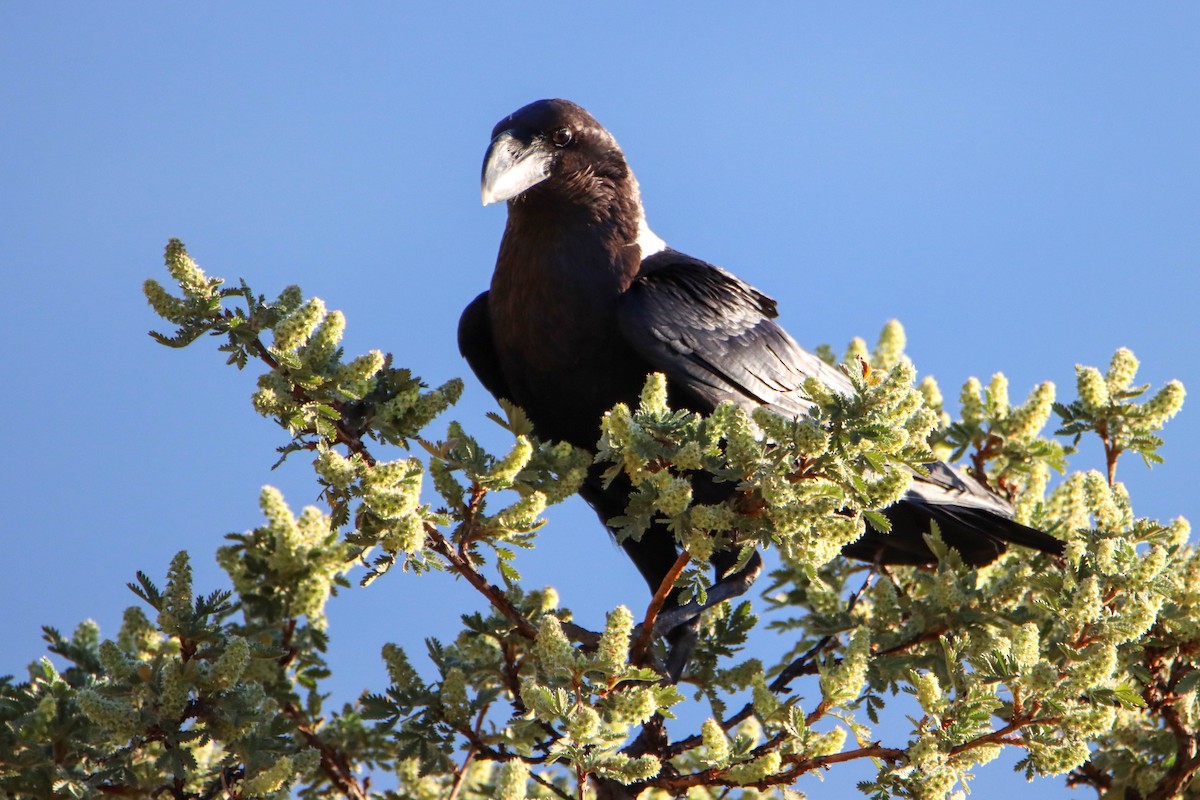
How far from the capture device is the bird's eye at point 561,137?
4418 mm

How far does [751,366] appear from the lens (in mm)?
4188

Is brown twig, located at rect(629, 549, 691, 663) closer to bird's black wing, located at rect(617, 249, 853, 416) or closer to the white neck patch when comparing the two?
bird's black wing, located at rect(617, 249, 853, 416)

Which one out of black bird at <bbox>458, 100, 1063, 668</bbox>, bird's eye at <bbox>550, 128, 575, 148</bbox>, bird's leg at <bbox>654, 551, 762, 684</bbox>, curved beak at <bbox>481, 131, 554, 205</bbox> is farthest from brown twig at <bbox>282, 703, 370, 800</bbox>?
bird's eye at <bbox>550, 128, 575, 148</bbox>

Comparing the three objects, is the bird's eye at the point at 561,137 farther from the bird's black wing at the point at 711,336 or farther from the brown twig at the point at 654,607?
the brown twig at the point at 654,607

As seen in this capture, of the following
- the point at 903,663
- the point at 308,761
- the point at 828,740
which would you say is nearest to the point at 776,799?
the point at 903,663

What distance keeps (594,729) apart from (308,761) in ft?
2.44

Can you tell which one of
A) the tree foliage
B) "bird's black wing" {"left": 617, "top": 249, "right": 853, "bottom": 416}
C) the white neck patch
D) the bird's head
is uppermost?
the bird's head

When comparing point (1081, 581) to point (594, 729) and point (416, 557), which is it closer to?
point (594, 729)

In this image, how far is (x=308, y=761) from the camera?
2.91 meters

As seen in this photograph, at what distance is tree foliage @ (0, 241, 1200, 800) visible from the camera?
101 inches

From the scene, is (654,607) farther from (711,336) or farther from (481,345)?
(481,345)

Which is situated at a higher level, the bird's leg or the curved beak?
the curved beak

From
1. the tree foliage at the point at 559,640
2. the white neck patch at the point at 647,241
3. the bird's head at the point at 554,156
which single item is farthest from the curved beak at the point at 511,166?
the tree foliage at the point at 559,640

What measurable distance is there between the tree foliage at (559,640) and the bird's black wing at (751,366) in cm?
58
